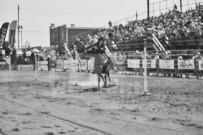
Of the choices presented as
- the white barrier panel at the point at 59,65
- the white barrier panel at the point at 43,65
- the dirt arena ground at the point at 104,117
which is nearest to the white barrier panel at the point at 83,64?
the white barrier panel at the point at 59,65

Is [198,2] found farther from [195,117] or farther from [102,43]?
[195,117]

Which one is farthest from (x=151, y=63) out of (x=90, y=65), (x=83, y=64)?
(x=83, y=64)

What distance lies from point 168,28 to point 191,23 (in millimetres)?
2568

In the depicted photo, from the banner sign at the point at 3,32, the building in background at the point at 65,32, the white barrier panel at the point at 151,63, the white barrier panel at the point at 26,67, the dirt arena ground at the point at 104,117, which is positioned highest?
the building in background at the point at 65,32

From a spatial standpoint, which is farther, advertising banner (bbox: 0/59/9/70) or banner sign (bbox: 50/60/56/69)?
advertising banner (bbox: 0/59/9/70)

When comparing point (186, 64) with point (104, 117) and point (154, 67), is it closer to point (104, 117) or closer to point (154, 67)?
point (154, 67)

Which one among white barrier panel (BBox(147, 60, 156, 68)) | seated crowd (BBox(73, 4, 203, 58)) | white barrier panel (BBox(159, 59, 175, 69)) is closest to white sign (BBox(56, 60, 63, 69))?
seated crowd (BBox(73, 4, 203, 58))

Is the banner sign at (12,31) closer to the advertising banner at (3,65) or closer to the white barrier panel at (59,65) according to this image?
the white barrier panel at (59,65)

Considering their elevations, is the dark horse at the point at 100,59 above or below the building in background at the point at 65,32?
below

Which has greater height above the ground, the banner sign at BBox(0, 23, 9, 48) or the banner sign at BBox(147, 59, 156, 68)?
the banner sign at BBox(0, 23, 9, 48)

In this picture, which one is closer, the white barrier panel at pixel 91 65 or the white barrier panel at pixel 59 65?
the white barrier panel at pixel 91 65

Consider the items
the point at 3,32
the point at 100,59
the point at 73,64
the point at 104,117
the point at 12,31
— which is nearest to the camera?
the point at 104,117

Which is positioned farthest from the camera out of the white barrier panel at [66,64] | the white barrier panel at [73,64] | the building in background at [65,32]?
the building in background at [65,32]

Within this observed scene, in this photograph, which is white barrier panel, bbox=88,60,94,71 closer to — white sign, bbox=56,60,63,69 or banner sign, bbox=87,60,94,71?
banner sign, bbox=87,60,94,71
